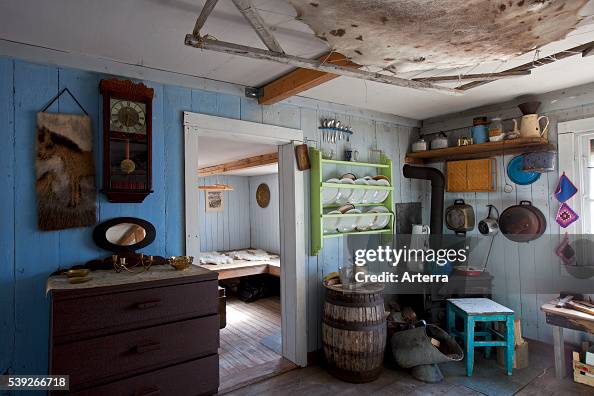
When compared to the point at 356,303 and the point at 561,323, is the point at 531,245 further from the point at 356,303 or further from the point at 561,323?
the point at 356,303

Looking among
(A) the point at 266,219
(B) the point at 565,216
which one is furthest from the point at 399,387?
(A) the point at 266,219

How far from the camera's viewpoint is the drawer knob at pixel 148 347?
5.17 feet

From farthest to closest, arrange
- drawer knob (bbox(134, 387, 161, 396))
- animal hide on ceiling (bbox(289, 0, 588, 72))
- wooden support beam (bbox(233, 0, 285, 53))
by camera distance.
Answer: drawer knob (bbox(134, 387, 161, 396))
wooden support beam (bbox(233, 0, 285, 53))
animal hide on ceiling (bbox(289, 0, 588, 72))

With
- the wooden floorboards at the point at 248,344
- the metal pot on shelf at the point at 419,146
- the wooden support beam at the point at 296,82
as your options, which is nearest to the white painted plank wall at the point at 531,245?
A: the metal pot on shelf at the point at 419,146

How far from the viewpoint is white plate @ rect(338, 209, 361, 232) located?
9.93ft

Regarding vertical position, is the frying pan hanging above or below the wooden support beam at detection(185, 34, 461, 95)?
below

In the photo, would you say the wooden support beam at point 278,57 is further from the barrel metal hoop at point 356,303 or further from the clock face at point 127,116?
the barrel metal hoop at point 356,303

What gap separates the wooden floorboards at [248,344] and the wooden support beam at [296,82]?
79.8 inches

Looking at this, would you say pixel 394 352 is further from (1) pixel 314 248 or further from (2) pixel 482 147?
(2) pixel 482 147

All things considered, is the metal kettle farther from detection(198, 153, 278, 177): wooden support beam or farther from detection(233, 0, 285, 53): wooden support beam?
detection(233, 0, 285, 53): wooden support beam

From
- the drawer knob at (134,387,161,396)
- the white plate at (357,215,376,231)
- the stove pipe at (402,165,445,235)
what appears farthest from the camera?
the stove pipe at (402,165,445,235)

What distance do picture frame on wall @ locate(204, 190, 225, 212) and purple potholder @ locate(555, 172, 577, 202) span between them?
4978mm

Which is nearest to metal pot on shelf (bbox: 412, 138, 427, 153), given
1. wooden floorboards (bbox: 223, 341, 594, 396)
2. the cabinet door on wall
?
the cabinet door on wall

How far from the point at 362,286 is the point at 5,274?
2.16m
